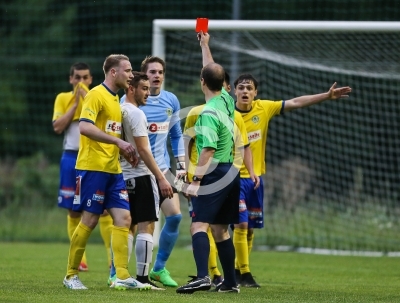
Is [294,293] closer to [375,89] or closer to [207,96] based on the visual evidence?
[207,96]

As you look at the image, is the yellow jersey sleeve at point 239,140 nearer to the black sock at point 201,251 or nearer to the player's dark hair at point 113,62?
the black sock at point 201,251

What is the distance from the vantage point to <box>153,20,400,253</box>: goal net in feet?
45.8

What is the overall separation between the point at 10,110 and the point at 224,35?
36.3 feet

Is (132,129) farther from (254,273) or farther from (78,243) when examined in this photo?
(254,273)

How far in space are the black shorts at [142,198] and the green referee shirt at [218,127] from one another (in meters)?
0.63

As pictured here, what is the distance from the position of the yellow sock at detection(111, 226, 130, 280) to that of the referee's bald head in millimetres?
1428

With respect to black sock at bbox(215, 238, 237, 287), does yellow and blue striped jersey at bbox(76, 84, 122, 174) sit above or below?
above

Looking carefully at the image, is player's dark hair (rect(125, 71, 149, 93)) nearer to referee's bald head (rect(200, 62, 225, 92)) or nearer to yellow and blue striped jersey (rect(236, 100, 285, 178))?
referee's bald head (rect(200, 62, 225, 92))

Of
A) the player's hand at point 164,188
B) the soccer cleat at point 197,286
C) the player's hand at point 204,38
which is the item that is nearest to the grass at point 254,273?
the soccer cleat at point 197,286

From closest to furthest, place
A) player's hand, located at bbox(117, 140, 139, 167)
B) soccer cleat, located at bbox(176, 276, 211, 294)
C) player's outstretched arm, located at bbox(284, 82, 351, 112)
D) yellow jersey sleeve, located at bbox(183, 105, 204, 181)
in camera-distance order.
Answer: player's hand, located at bbox(117, 140, 139, 167) < soccer cleat, located at bbox(176, 276, 211, 294) < yellow jersey sleeve, located at bbox(183, 105, 204, 181) < player's outstretched arm, located at bbox(284, 82, 351, 112)

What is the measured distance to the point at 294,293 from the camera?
7551mm

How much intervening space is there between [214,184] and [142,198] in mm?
766

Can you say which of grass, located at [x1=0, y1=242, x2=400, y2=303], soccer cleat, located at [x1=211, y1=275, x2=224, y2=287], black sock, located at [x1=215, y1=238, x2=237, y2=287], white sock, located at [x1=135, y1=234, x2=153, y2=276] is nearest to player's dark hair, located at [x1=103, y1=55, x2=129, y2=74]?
white sock, located at [x1=135, y1=234, x2=153, y2=276]

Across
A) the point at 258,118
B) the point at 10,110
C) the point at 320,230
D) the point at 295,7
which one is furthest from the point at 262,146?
the point at 10,110
